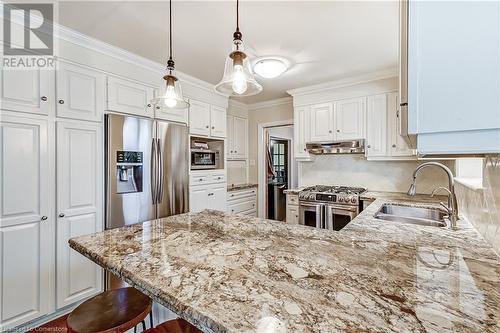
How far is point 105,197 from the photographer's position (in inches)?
86.1

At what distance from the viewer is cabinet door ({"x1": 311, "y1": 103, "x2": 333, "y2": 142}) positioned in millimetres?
3262

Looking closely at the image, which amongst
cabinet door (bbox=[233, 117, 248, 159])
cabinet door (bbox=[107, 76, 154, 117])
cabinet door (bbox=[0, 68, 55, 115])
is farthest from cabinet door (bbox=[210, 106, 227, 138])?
cabinet door (bbox=[0, 68, 55, 115])

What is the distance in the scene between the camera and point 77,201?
2.03 metres

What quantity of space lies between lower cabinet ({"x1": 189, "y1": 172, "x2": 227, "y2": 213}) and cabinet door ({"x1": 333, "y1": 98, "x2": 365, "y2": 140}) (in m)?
1.79

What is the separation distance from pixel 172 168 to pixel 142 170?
367mm

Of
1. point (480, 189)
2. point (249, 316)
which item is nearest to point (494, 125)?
point (249, 316)

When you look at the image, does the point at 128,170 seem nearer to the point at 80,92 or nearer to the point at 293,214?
the point at 80,92

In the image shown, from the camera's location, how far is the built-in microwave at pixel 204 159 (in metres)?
3.17

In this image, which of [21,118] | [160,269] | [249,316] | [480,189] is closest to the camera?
[249,316]

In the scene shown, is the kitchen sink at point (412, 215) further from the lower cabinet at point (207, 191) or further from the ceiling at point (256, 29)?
the lower cabinet at point (207, 191)

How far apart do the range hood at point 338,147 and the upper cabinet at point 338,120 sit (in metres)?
0.10

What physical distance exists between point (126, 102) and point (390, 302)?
2.60 meters

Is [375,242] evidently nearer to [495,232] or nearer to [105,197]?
[495,232]

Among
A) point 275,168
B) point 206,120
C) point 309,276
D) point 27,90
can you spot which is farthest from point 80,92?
point 275,168
